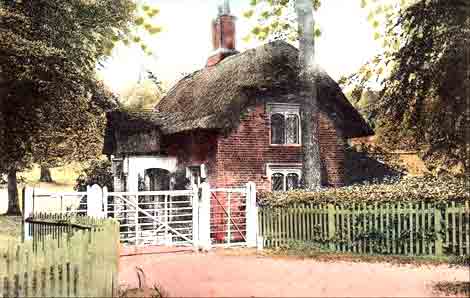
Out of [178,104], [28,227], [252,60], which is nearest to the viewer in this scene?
[28,227]

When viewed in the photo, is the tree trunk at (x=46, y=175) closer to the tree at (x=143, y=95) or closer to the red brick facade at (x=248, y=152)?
the tree at (x=143, y=95)

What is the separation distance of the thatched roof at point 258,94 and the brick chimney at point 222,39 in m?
1.97

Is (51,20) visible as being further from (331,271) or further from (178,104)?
(331,271)

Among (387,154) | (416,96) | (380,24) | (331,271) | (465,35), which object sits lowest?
(331,271)

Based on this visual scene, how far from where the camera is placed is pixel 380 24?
40.9ft

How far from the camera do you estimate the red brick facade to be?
15125 millimetres

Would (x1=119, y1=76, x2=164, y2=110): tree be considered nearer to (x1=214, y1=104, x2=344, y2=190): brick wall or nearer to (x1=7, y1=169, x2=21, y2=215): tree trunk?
(x1=214, y1=104, x2=344, y2=190): brick wall

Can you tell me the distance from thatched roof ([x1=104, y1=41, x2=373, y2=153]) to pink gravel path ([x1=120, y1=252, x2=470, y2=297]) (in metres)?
4.49

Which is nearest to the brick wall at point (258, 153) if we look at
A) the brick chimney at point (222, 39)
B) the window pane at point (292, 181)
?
the window pane at point (292, 181)

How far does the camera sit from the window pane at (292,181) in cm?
1567

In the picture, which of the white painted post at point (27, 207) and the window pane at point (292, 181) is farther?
the window pane at point (292, 181)

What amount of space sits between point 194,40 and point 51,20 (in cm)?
390

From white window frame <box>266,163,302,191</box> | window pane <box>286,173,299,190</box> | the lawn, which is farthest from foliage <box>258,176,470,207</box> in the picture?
the lawn

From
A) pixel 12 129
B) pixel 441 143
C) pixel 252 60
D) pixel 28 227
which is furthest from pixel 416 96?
pixel 12 129
